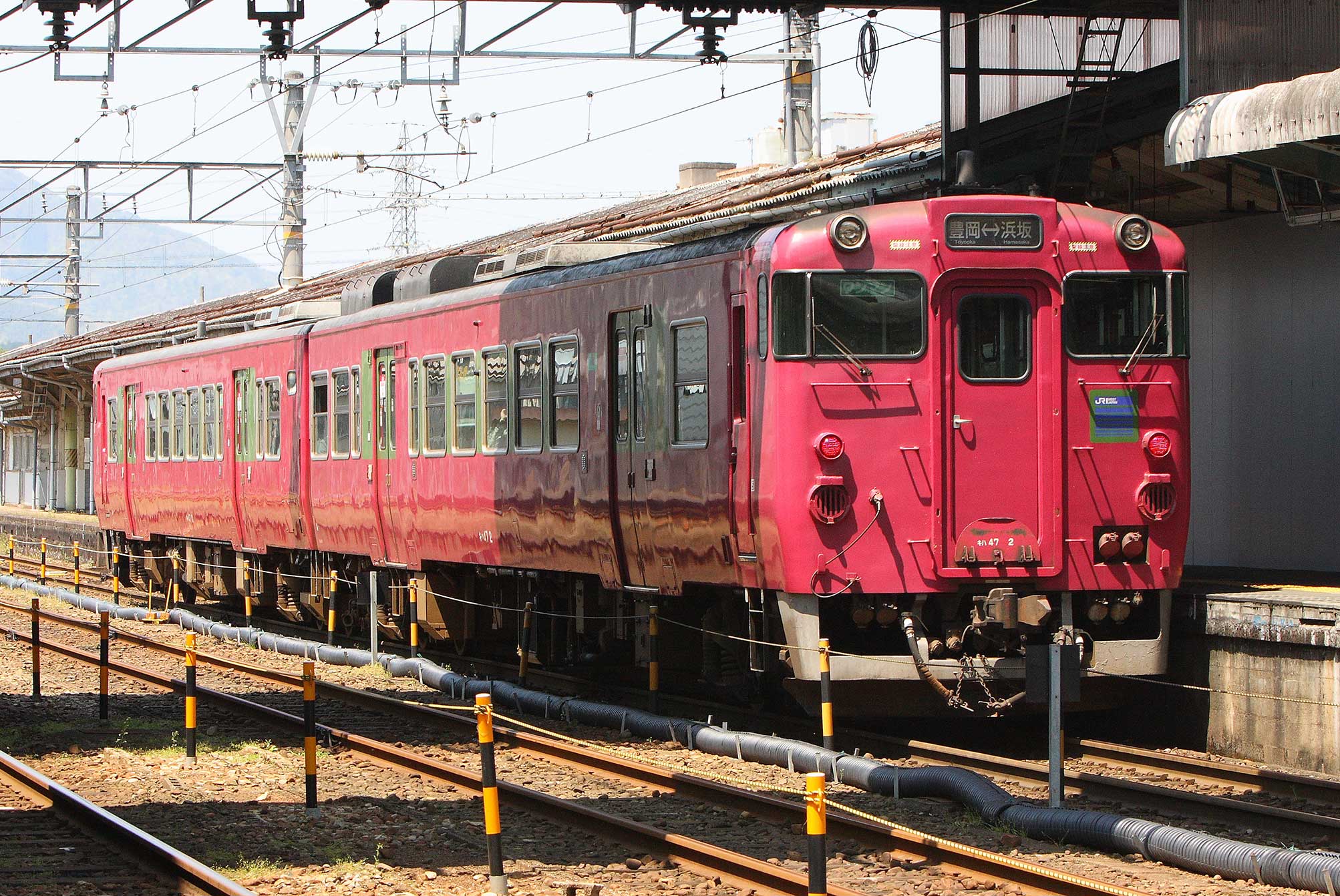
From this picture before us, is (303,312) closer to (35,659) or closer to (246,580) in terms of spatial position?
(246,580)

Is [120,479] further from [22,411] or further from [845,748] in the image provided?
[22,411]

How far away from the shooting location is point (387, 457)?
59.3 ft

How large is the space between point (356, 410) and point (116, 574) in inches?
432

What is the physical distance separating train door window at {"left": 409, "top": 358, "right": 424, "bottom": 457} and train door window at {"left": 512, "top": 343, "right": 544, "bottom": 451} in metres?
2.15

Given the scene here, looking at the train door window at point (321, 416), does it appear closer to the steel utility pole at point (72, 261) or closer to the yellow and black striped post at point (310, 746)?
the yellow and black striped post at point (310, 746)

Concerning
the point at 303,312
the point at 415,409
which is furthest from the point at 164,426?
the point at 415,409

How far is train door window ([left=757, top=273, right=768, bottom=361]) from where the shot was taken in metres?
11.5

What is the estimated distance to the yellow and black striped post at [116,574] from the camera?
2744 centimetres

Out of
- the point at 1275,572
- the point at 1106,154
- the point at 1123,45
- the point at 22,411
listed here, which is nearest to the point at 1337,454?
the point at 1275,572

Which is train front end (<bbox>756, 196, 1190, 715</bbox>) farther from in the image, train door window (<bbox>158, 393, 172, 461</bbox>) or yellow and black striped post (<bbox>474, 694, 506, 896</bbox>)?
train door window (<bbox>158, 393, 172, 461</bbox>)

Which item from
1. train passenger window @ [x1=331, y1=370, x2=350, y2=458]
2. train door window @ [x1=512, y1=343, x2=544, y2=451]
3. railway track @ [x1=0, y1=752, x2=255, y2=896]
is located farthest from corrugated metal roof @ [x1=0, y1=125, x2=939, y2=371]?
railway track @ [x1=0, y1=752, x2=255, y2=896]

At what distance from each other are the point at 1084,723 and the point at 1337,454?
125 inches

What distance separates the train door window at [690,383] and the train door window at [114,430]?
17569 mm

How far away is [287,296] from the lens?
33.2 metres
